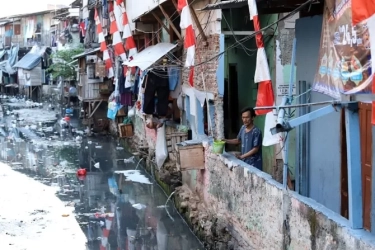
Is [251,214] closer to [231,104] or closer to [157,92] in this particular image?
[231,104]

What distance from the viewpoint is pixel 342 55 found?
5.37m

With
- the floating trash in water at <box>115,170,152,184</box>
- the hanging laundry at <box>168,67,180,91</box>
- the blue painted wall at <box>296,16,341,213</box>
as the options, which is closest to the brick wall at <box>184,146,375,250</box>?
the blue painted wall at <box>296,16,341,213</box>

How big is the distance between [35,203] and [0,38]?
55.4 metres

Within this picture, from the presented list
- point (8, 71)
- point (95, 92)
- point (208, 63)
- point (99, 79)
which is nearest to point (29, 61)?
point (8, 71)

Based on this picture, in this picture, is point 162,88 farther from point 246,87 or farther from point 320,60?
point 320,60

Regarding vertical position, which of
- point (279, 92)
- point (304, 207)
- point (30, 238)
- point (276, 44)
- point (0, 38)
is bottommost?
point (30, 238)

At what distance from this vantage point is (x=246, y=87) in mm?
13273

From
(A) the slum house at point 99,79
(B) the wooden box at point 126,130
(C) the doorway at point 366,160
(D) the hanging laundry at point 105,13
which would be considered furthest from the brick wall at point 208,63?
(D) the hanging laundry at point 105,13

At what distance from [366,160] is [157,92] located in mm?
8358

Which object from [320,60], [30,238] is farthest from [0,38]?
[320,60]

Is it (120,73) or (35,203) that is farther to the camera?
(120,73)

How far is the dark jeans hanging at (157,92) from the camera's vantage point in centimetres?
1430

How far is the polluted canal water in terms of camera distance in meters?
11.2

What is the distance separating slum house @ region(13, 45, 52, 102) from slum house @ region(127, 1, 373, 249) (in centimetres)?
3849
